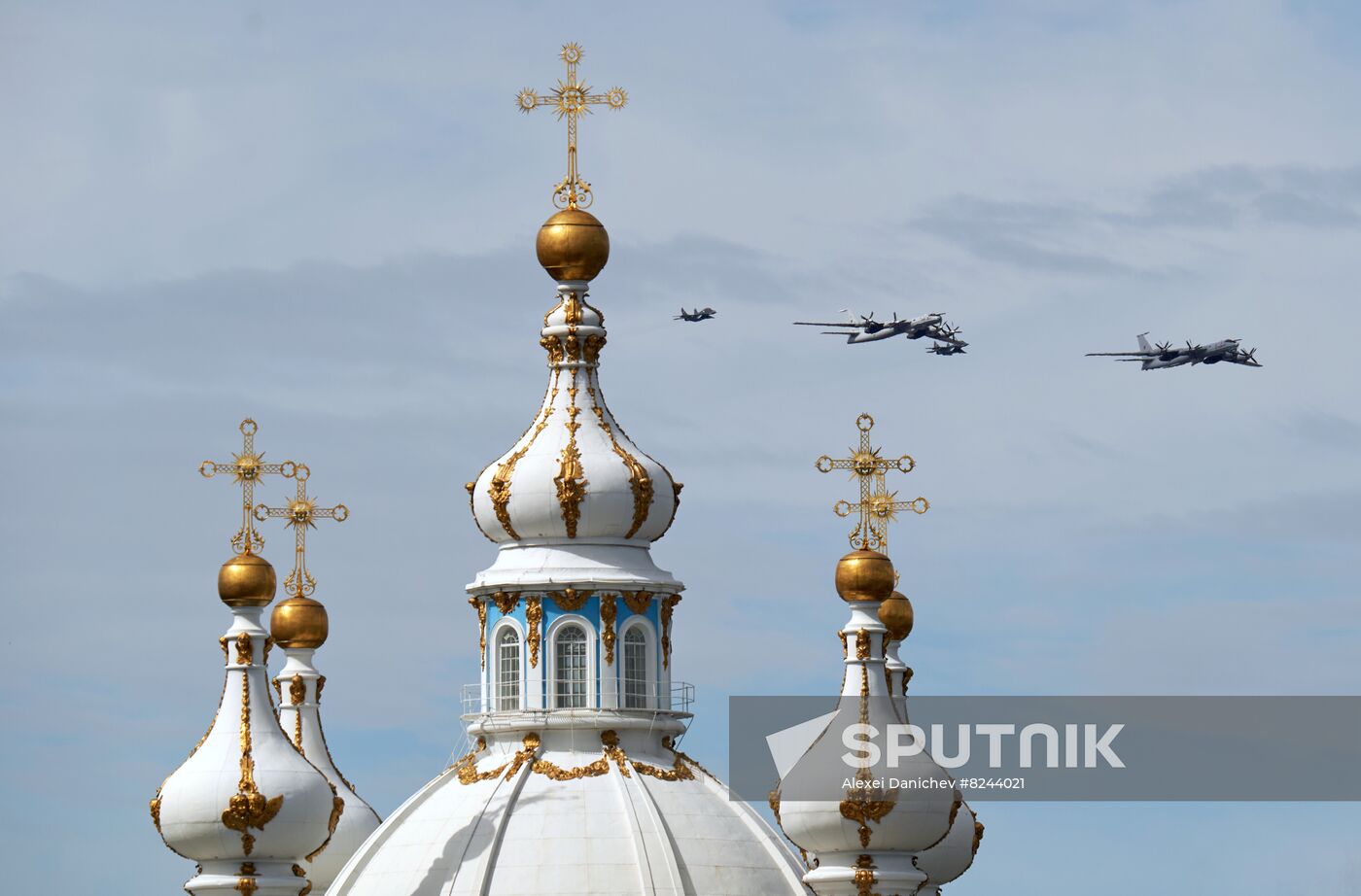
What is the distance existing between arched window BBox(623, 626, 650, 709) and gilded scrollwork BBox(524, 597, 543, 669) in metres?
1.93

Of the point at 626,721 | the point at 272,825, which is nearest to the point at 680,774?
the point at 626,721

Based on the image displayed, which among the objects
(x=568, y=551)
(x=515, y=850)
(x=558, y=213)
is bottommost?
(x=515, y=850)

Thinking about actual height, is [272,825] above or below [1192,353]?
below

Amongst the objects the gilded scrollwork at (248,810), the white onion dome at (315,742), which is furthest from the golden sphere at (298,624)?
the gilded scrollwork at (248,810)

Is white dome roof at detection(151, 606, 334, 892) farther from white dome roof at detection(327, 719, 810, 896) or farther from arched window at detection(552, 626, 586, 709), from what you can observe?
arched window at detection(552, 626, 586, 709)

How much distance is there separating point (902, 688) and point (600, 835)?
45.8ft

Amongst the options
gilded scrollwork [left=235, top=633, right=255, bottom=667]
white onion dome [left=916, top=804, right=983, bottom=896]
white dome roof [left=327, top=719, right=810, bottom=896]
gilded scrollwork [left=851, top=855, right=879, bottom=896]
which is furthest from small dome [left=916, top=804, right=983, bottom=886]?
gilded scrollwork [left=235, top=633, right=255, bottom=667]

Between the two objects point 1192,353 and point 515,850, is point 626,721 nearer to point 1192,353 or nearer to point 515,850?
point 515,850

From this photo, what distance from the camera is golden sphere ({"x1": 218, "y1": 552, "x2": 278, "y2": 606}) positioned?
365ft

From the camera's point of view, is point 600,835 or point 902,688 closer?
point 600,835

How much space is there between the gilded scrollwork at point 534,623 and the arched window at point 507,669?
0.50 m

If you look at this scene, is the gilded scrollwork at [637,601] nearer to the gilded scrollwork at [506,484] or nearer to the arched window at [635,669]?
the arched window at [635,669]

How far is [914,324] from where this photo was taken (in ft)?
383

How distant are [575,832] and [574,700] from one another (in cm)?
447
